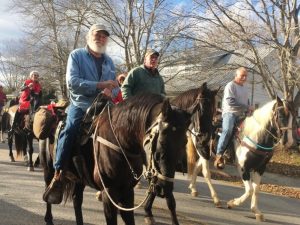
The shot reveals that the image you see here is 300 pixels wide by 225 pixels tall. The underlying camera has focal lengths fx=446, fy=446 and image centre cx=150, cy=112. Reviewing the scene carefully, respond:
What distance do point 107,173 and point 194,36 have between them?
601 inches

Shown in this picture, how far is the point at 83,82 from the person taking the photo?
469 cm

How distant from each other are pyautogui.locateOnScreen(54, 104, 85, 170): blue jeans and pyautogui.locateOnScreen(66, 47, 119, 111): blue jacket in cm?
10

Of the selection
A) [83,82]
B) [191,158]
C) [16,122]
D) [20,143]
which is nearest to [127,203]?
[83,82]

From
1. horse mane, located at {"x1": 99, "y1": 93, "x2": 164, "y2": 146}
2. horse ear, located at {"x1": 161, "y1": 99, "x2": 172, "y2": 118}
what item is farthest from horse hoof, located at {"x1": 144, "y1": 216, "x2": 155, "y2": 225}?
horse ear, located at {"x1": 161, "y1": 99, "x2": 172, "y2": 118}

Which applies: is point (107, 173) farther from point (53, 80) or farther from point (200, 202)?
point (53, 80)

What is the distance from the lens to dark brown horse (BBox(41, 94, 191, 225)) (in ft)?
11.8

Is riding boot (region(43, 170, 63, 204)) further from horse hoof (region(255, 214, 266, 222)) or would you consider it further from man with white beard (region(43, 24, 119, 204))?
horse hoof (region(255, 214, 266, 222))

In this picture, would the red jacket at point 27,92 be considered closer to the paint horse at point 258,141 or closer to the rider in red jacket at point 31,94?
the rider in red jacket at point 31,94

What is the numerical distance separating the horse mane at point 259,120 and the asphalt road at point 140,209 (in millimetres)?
1528

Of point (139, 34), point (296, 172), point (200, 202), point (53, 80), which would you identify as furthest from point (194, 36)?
point (53, 80)

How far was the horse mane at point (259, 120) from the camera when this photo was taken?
8.02 metres

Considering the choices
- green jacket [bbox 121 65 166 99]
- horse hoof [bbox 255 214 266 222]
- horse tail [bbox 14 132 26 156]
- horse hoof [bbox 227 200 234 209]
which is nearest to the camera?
green jacket [bbox 121 65 166 99]

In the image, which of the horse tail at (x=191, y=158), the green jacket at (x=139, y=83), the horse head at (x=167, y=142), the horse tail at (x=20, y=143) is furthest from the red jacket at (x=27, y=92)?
the horse head at (x=167, y=142)

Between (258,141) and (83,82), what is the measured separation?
4.45m
